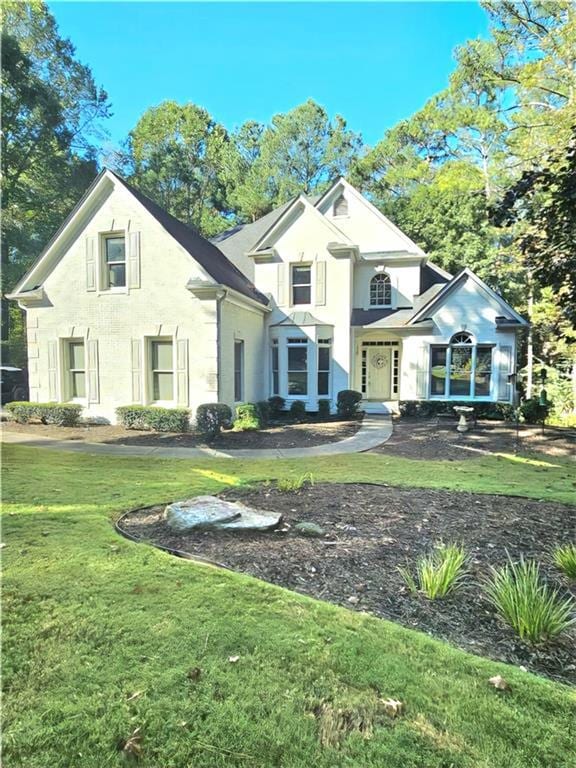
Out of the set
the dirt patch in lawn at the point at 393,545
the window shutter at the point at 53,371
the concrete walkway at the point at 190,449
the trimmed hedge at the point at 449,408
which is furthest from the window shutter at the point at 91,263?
the trimmed hedge at the point at 449,408

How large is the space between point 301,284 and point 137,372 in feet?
24.1

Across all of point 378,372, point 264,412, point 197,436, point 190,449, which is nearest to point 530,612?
point 190,449

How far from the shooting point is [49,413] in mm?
13070

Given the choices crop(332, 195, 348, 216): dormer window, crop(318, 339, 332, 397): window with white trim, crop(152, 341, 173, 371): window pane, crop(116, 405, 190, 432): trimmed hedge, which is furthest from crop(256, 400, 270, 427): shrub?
crop(332, 195, 348, 216): dormer window

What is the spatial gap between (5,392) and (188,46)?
18093 millimetres

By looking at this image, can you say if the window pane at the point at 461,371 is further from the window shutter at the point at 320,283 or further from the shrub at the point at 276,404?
the shrub at the point at 276,404

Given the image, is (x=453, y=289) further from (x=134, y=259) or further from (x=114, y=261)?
(x=114, y=261)

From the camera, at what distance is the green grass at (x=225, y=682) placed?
6.04ft

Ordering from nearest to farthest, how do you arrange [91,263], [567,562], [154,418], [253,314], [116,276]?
[567,562], [154,418], [91,263], [116,276], [253,314]

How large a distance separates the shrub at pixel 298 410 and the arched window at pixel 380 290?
5.69 meters

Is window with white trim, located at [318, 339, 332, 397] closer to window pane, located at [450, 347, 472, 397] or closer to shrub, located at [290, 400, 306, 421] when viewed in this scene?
shrub, located at [290, 400, 306, 421]

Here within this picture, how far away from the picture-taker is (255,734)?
1.90 metres

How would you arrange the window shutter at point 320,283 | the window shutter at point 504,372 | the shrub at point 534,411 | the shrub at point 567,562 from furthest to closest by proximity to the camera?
the window shutter at point 320,283, the window shutter at point 504,372, the shrub at point 534,411, the shrub at point 567,562

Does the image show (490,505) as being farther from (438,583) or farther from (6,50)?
(6,50)
